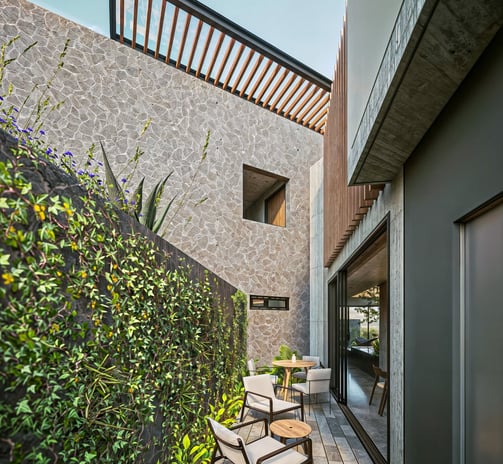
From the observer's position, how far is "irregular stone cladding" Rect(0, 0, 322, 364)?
25.3ft

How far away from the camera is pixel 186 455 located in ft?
11.2

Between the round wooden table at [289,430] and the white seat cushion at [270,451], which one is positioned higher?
the white seat cushion at [270,451]

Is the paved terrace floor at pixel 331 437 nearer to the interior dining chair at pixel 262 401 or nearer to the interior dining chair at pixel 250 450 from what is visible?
the interior dining chair at pixel 262 401

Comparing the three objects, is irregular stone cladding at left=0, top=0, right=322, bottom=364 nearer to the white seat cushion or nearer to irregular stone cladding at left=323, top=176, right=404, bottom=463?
the white seat cushion

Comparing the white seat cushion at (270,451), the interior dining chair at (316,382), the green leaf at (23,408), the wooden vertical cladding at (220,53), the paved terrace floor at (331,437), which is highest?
the wooden vertical cladding at (220,53)

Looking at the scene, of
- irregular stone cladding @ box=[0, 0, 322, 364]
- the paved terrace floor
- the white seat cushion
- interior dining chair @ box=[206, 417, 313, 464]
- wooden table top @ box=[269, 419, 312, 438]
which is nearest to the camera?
interior dining chair @ box=[206, 417, 313, 464]

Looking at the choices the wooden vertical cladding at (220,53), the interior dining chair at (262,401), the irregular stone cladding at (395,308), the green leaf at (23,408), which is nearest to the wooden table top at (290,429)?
the interior dining chair at (262,401)

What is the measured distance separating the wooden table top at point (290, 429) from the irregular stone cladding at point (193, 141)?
5414 millimetres

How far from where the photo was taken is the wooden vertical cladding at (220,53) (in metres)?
8.12

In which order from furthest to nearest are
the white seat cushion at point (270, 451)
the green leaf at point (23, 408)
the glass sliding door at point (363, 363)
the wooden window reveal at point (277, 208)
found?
the wooden window reveal at point (277, 208), the glass sliding door at point (363, 363), the white seat cushion at point (270, 451), the green leaf at point (23, 408)

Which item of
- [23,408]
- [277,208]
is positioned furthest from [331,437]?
[277,208]

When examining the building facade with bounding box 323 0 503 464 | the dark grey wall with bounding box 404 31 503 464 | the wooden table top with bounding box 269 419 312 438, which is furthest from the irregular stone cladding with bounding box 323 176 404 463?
the wooden table top with bounding box 269 419 312 438

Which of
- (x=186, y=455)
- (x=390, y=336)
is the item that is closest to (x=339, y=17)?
(x=390, y=336)

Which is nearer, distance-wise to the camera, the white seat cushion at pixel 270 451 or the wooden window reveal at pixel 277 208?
the white seat cushion at pixel 270 451
